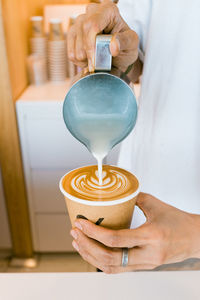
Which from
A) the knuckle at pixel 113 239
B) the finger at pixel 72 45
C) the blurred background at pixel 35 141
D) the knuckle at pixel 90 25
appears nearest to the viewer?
the knuckle at pixel 113 239

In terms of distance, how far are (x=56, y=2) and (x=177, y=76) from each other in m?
1.67

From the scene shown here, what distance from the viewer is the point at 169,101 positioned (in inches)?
38.0

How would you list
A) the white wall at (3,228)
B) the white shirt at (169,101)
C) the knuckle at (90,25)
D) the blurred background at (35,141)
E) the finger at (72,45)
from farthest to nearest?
the white wall at (3,228)
the blurred background at (35,141)
the white shirt at (169,101)
the finger at (72,45)
the knuckle at (90,25)

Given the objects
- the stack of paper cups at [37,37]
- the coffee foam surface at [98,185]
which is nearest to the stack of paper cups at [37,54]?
the stack of paper cups at [37,37]

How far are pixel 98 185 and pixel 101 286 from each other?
0.70 ft

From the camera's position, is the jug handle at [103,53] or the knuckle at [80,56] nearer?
the jug handle at [103,53]

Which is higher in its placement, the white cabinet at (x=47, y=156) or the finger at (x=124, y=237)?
the finger at (x=124, y=237)

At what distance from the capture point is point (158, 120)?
3.27 feet

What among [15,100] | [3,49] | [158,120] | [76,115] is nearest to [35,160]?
[15,100]

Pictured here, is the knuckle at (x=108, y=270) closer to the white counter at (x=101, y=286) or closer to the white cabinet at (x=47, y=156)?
the white counter at (x=101, y=286)

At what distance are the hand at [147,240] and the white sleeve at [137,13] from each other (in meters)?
0.63

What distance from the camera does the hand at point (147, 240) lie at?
0.61 m

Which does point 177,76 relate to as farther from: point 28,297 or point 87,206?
point 28,297

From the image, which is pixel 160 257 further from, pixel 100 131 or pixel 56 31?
pixel 56 31
